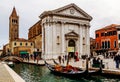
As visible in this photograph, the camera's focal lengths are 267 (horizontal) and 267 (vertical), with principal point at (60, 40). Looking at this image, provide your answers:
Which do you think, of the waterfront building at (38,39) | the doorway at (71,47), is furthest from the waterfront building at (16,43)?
the doorway at (71,47)

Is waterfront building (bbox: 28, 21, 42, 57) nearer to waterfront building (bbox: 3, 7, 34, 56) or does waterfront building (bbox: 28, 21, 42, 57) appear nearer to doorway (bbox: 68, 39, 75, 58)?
waterfront building (bbox: 3, 7, 34, 56)

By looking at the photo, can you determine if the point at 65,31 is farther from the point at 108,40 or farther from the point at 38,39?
the point at 38,39

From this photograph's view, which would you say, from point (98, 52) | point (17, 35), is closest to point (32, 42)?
point (17, 35)

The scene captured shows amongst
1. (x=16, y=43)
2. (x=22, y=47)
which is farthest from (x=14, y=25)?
(x=22, y=47)

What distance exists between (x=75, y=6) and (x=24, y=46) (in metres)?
20.3

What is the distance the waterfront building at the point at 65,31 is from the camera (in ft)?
154

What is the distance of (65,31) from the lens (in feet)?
160

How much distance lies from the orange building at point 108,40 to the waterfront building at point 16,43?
17451 mm

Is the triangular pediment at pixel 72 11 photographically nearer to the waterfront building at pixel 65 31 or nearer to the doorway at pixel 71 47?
the waterfront building at pixel 65 31

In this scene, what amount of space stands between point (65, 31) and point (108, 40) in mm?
9631

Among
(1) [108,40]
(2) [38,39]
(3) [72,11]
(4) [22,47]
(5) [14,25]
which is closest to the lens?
(3) [72,11]

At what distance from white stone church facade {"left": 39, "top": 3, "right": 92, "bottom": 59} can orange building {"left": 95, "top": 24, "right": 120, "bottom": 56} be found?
4.00 meters

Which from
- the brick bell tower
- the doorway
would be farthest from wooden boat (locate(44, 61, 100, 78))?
the brick bell tower

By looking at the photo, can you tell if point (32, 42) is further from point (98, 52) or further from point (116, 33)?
point (116, 33)
